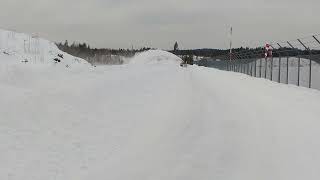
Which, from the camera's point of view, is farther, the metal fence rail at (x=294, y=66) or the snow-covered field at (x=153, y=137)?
the metal fence rail at (x=294, y=66)

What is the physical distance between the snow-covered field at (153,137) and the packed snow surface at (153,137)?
16 millimetres

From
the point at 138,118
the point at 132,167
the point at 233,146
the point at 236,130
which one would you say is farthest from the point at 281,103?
the point at 132,167

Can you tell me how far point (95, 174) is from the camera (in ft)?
28.5

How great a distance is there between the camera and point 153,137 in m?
11.3

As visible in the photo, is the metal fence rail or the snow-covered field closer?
the snow-covered field

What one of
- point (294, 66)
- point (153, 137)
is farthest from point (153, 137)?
point (294, 66)

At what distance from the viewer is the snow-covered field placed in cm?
860

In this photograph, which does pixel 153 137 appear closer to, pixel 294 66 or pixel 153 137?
pixel 153 137

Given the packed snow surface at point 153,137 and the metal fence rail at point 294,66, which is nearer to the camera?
the packed snow surface at point 153,137

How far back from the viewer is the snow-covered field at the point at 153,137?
8.60 meters

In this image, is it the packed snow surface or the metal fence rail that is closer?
the packed snow surface

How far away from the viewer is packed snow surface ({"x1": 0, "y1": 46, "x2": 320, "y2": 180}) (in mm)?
8586

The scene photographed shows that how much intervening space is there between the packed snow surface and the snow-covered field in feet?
0.05

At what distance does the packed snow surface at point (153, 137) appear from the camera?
28.2 ft
